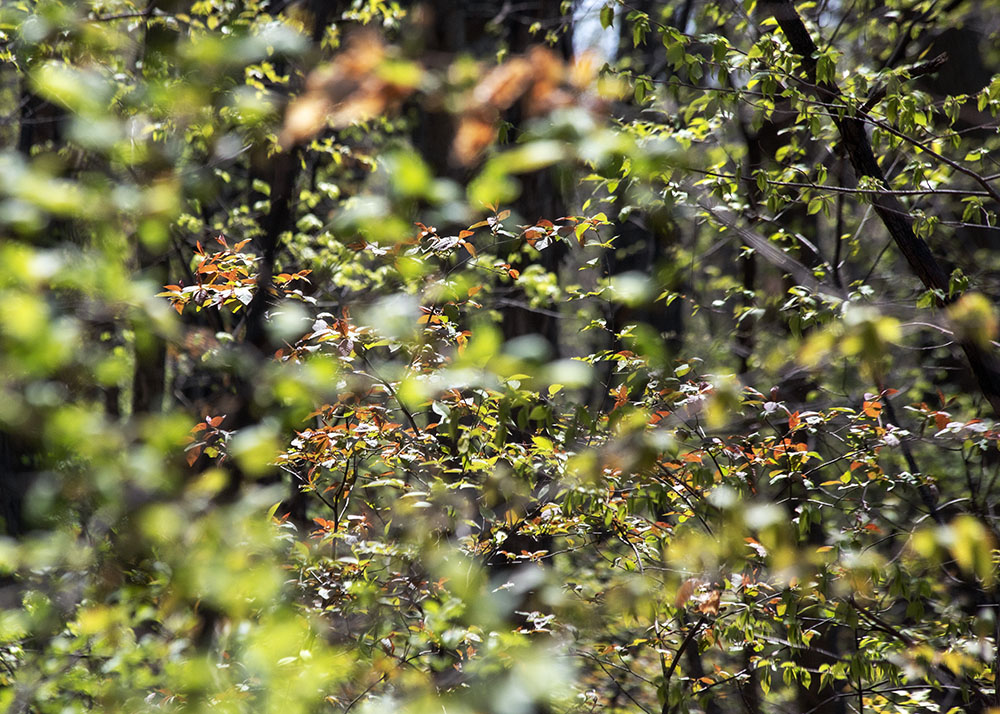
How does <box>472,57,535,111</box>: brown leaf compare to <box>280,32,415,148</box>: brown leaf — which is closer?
<box>280,32,415,148</box>: brown leaf

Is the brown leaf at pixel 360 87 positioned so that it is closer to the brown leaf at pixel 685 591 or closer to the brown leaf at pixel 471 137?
the brown leaf at pixel 471 137

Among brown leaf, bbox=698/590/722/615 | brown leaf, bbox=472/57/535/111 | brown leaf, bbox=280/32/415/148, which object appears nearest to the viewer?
brown leaf, bbox=280/32/415/148

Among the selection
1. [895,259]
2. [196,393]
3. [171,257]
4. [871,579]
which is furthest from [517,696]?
[196,393]

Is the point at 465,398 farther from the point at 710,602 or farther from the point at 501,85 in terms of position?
the point at 501,85

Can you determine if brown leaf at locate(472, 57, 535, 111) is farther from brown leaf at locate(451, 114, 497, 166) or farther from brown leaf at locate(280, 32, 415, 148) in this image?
brown leaf at locate(280, 32, 415, 148)

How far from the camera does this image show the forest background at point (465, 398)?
4.60 ft

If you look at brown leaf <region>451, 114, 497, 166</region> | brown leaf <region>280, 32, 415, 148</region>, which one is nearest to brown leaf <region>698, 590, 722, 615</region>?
brown leaf <region>451, 114, 497, 166</region>

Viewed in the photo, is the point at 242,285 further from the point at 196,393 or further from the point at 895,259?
the point at 895,259

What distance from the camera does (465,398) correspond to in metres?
3.19

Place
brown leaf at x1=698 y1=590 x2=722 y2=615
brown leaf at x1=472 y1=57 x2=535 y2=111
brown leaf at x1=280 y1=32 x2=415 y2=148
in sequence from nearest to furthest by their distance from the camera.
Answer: brown leaf at x1=280 y1=32 x2=415 y2=148 < brown leaf at x1=472 y1=57 x2=535 y2=111 < brown leaf at x1=698 y1=590 x2=722 y2=615

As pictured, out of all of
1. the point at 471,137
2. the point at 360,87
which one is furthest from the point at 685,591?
the point at 360,87

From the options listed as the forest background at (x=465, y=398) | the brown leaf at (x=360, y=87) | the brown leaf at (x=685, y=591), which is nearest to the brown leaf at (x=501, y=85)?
the forest background at (x=465, y=398)

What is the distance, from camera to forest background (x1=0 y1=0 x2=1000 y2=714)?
1.40 m

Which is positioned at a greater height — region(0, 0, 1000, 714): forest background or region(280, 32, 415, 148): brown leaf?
region(280, 32, 415, 148): brown leaf
